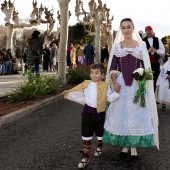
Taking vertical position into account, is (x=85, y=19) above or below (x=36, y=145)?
above

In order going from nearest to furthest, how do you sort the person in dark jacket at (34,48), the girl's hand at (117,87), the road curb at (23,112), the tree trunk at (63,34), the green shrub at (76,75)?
the girl's hand at (117,87)
the road curb at (23,112)
the person in dark jacket at (34,48)
the tree trunk at (63,34)
the green shrub at (76,75)

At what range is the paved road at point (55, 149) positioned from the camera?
471 centimetres

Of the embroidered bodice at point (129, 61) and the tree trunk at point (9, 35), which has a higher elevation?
the tree trunk at point (9, 35)

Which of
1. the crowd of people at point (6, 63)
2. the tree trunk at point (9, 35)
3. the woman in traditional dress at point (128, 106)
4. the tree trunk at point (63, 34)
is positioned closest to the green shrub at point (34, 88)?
the tree trunk at point (63, 34)

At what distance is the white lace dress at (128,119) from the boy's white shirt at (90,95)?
0.19m

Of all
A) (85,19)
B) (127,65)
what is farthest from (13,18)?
(127,65)

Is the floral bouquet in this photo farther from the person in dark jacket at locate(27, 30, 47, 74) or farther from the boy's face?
the person in dark jacket at locate(27, 30, 47, 74)

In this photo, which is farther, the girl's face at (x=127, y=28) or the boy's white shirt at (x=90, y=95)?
the girl's face at (x=127, y=28)

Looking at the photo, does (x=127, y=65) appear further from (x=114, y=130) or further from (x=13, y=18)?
(x=13, y=18)

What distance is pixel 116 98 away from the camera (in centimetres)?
487

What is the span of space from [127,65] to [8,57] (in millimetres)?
16140

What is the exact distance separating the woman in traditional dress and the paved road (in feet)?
0.85

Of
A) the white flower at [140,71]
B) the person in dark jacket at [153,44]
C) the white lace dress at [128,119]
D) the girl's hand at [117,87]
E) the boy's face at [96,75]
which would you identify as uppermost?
the person in dark jacket at [153,44]

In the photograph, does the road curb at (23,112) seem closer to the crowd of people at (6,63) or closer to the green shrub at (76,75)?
the green shrub at (76,75)
